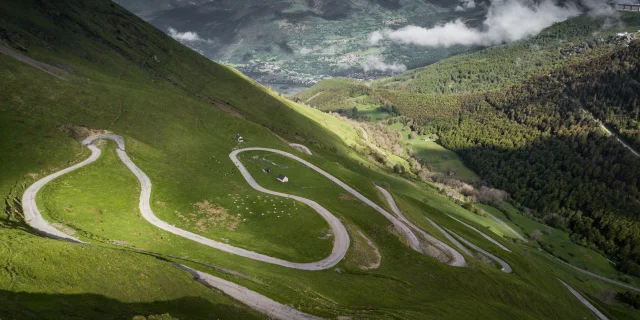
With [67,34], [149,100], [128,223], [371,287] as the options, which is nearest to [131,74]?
[67,34]

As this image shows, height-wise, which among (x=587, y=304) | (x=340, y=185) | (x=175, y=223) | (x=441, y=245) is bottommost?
(x=587, y=304)

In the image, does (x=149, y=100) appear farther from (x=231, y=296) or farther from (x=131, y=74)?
(x=231, y=296)

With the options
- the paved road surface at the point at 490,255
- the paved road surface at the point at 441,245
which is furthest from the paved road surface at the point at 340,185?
the paved road surface at the point at 490,255

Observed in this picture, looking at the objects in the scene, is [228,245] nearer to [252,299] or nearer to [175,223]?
[175,223]

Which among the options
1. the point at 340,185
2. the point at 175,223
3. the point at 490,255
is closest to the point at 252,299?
the point at 175,223

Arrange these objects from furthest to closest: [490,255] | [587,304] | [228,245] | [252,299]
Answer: [587,304] → [490,255] → [228,245] → [252,299]

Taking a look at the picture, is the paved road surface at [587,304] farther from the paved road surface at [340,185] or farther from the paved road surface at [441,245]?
the paved road surface at [340,185]
